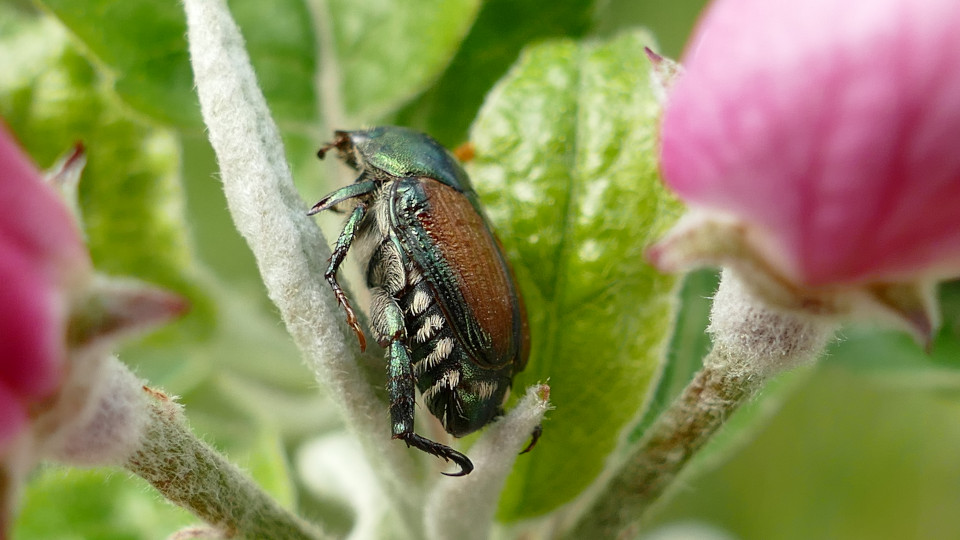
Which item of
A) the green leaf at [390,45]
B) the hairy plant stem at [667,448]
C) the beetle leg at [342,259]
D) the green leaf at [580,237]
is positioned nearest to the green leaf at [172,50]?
the green leaf at [390,45]

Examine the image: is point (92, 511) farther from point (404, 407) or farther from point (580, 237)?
point (580, 237)

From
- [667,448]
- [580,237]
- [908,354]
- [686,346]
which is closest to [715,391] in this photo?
[667,448]

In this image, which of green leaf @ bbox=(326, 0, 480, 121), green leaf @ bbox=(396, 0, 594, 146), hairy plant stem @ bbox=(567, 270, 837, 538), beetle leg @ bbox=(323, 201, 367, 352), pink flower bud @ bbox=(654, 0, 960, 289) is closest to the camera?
pink flower bud @ bbox=(654, 0, 960, 289)

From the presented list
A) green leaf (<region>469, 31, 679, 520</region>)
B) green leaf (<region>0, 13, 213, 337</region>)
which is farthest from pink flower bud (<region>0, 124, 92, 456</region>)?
green leaf (<region>0, 13, 213, 337</region>)

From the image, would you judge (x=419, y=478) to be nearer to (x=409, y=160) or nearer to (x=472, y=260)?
(x=472, y=260)

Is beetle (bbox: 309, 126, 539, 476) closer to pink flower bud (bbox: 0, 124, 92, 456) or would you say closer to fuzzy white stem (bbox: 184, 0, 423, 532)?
fuzzy white stem (bbox: 184, 0, 423, 532)

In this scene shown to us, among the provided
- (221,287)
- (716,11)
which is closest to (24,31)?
(221,287)
